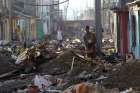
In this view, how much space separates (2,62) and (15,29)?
32.8 m

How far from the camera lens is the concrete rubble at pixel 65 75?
1311 cm

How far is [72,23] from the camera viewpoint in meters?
97.4

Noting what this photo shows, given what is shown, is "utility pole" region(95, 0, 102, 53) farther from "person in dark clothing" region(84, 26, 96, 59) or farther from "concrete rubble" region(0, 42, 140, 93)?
"person in dark clothing" region(84, 26, 96, 59)

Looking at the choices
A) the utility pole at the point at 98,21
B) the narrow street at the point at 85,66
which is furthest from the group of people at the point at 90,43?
the utility pole at the point at 98,21

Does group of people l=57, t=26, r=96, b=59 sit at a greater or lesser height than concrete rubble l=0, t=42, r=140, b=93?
greater

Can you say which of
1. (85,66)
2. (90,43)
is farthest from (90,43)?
(85,66)

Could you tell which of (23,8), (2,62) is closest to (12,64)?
(2,62)

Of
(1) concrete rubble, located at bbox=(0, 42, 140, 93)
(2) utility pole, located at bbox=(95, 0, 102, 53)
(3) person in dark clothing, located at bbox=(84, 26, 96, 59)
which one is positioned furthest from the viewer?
(2) utility pole, located at bbox=(95, 0, 102, 53)

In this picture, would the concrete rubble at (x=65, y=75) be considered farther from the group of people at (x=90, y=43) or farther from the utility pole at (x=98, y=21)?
the utility pole at (x=98, y=21)

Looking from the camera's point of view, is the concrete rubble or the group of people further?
the group of people

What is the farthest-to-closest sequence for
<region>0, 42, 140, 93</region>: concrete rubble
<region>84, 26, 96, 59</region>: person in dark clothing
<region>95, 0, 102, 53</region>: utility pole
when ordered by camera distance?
<region>95, 0, 102, 53</region>: utility pole → <region>84, 26, 96, 59</region>: person in dark clothing → <region>0, 42, 140, 93</region>: concrete rubble

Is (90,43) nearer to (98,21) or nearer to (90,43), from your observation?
(90,43)

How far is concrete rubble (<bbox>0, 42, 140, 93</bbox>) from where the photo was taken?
13.1 metres

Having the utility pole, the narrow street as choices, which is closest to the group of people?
the narrow street
